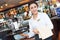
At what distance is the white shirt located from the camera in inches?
35.2

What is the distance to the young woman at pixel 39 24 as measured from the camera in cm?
89

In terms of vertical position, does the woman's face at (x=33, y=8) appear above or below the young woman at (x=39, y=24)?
above

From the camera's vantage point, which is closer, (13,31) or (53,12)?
(13,31)

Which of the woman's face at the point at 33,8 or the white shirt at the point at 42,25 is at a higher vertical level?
the woman's face at the point at 33,8

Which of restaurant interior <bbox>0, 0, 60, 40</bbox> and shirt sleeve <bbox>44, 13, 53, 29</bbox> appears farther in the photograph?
shirt sleeve <bbox>44, 13, 53, 29</bbox>

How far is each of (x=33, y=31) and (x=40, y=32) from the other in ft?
0.16

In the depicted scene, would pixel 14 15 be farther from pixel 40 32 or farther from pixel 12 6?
pixel 40 32

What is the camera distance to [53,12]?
96 cm

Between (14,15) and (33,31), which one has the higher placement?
(14,15)

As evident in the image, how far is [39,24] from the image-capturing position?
910 mm

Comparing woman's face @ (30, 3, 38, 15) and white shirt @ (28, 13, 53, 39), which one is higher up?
woman's face @ (30, 3, 38, 15)

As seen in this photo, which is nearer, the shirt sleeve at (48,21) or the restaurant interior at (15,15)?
the restaurant interior at (15,15)

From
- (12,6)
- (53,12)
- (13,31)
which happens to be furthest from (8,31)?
(53,12)

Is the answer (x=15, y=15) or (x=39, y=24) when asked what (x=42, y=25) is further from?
(x=15, y=15)
